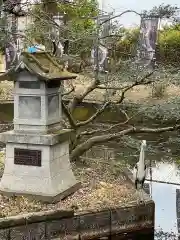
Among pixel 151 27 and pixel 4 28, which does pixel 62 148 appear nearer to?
pixel 4 28

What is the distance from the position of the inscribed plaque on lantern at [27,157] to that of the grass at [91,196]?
0.69 m

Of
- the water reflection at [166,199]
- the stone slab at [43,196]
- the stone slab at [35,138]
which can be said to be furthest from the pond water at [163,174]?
the stone slab at [35,138]

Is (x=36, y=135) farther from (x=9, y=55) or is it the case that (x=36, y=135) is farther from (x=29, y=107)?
(x=9, y=55)

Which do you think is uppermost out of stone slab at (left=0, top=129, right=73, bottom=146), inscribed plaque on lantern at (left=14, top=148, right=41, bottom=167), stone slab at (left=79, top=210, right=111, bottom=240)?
stone slab at (left=0, top=129, right=73, bottom=146)

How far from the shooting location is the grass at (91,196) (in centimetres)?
948

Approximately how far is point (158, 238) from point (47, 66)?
4.14 m

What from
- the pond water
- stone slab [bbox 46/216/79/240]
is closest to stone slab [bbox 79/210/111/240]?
stone slab [bbox 46/216/79/240]

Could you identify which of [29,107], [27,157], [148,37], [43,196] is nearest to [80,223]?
[43,196]

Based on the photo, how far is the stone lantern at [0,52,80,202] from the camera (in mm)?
9688

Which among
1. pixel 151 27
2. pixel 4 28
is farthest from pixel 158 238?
pixel 151 27

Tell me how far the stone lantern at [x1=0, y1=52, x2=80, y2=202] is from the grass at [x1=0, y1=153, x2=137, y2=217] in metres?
0.24

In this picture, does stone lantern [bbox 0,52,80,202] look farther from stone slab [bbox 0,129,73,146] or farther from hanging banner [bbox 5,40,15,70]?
hanging banner [bbox 5,40,15,70]

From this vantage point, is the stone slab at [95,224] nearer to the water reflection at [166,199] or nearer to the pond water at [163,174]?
the pond water at [163,174]

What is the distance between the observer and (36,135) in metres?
9.73
